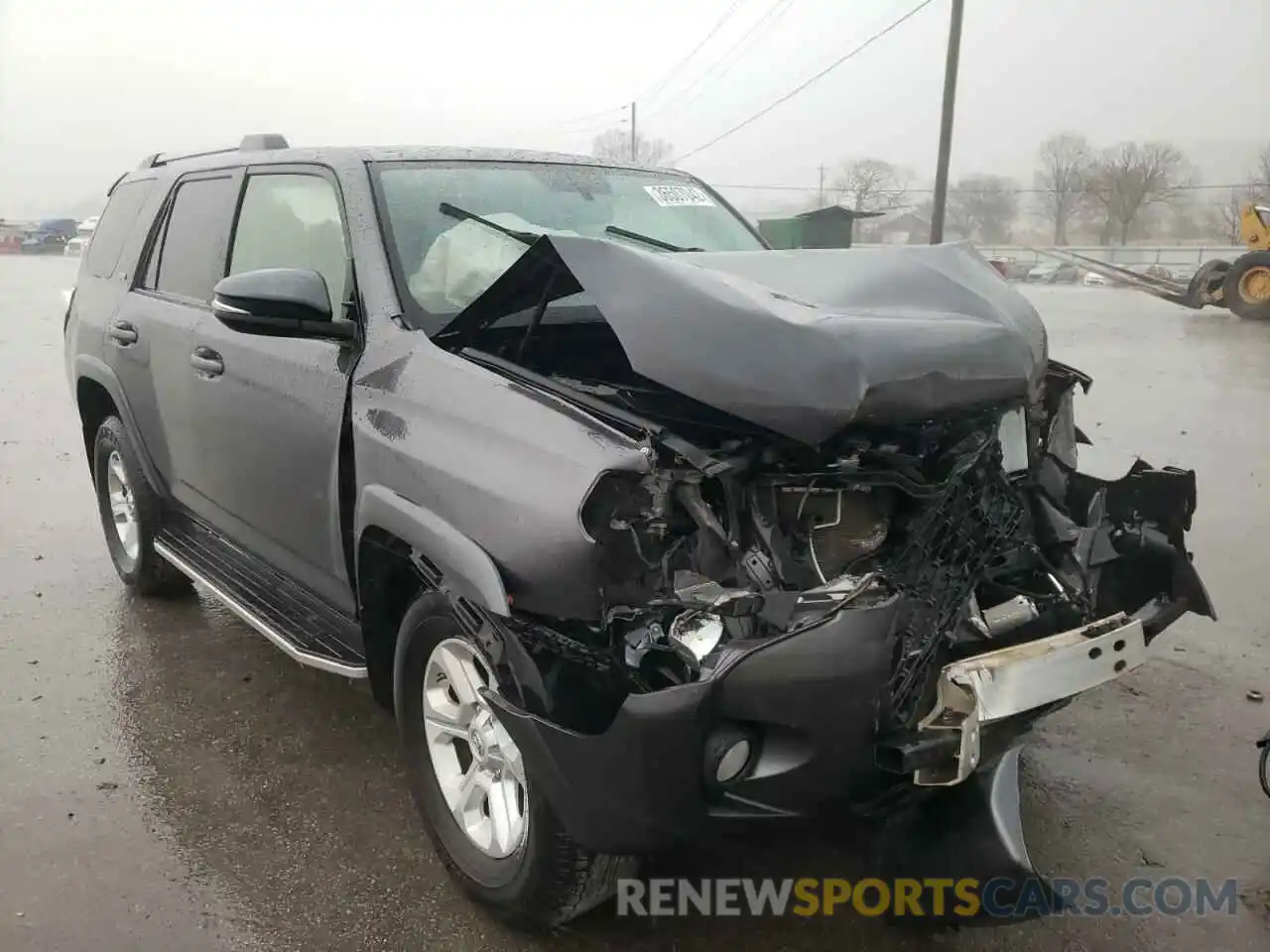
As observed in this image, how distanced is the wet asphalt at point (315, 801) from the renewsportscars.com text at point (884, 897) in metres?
0.04

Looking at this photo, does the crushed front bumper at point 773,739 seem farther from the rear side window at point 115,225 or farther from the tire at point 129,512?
the rear side window at point 115,225

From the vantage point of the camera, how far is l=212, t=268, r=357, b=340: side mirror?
2.89m

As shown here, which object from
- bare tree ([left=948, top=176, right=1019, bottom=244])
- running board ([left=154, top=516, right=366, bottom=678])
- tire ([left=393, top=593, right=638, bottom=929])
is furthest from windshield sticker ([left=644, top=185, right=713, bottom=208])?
bare tree ([left=948, top=176, right=1019, bottom=244])

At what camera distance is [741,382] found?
89.7 inches

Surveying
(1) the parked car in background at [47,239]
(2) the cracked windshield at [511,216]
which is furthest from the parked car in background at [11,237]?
(2) the cracked windshield at [511,216]

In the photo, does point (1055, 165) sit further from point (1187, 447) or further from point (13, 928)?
point (13, 928)

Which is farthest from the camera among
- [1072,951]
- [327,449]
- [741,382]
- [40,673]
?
[40,673]

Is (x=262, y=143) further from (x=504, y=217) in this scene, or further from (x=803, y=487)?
(x=803, y=487)

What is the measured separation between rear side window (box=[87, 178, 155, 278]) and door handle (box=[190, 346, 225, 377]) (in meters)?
1.35

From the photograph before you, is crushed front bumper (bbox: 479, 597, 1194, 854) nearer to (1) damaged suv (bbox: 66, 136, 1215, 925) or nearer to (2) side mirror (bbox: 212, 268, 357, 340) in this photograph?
(1) damaged suv (bbox: 66, 136, 1215, 925)

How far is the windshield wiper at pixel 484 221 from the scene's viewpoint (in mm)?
3377

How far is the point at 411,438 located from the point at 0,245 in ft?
203

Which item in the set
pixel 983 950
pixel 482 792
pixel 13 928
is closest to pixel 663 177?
pixel 482 792

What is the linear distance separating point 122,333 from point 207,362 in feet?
3.28
